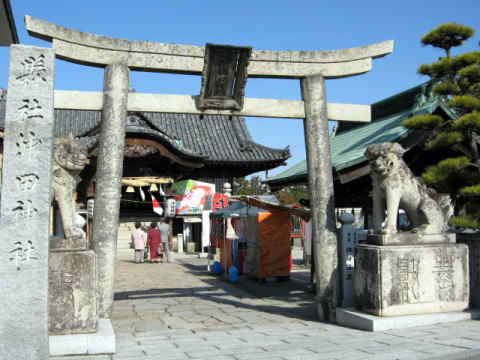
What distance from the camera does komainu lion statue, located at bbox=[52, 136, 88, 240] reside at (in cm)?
593

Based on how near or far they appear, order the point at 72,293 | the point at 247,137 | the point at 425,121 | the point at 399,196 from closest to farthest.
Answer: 1. the point at 72,293
2. the point at 399,196
3. the point at 425,121
4. the point at 247,137

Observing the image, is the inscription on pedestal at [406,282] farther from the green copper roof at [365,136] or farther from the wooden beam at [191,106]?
the wooden beam at [191,106]

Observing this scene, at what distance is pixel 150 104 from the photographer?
7340mm

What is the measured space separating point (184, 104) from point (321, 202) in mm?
2718

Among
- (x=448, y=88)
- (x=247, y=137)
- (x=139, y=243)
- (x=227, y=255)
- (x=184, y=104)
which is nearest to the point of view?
(x=184, y=104)

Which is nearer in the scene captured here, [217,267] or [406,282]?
[406,282]

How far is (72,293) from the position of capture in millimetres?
5559

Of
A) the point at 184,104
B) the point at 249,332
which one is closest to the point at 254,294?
the point at 249,332

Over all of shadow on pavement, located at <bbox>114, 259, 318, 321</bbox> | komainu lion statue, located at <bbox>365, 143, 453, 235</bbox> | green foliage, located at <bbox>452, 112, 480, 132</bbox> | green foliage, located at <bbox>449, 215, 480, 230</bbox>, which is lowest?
shadow on pavement, located at <bbox>114, 259, 318, 321</bbox>

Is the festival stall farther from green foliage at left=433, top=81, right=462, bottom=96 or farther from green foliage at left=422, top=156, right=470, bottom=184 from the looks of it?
green foliage at left=433, top=81, right=462, bottom=96

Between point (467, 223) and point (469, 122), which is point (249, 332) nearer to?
point (467, 223)

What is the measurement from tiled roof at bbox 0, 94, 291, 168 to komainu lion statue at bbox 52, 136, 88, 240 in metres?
15.8

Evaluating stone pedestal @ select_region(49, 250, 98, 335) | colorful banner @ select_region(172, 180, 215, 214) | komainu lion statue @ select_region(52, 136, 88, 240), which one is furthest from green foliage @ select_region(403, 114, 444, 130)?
colorful banner @ select_region(172, 180, 215, 214)

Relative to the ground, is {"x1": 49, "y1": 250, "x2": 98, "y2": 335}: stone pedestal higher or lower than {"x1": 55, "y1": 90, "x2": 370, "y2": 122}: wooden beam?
lower
